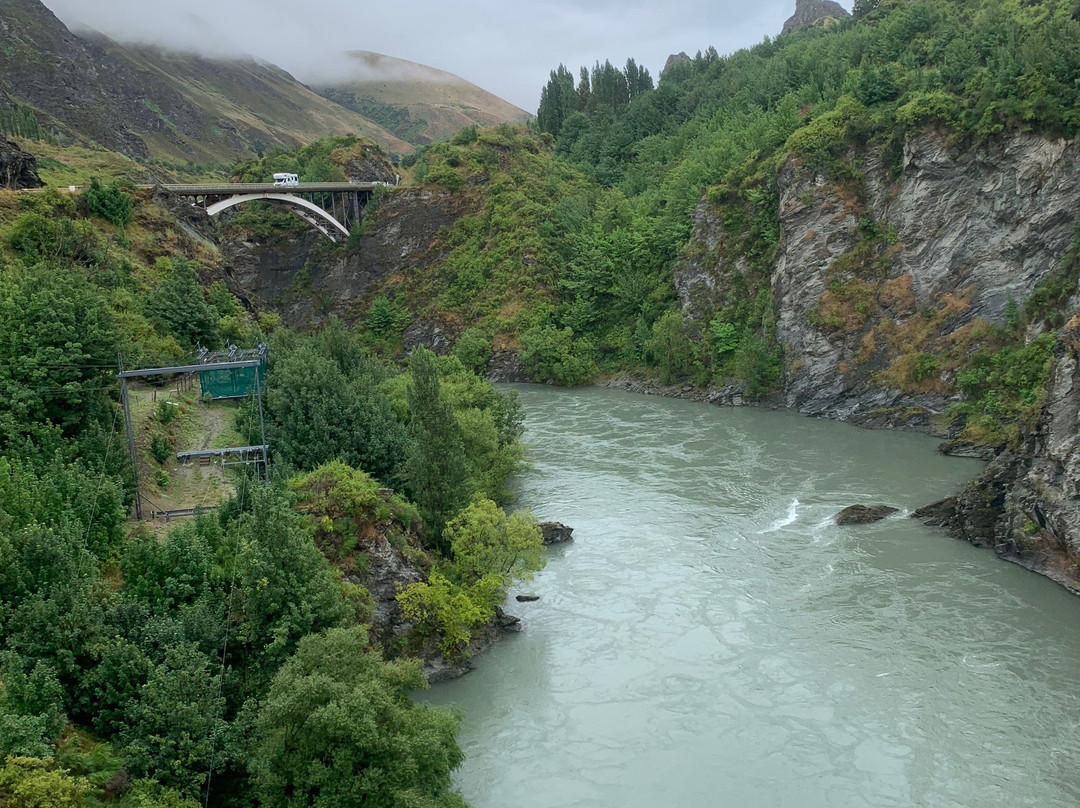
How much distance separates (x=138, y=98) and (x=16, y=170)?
11056 cm

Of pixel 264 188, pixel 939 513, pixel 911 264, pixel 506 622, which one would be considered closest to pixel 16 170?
pixel 506 622

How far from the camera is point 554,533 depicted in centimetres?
2927

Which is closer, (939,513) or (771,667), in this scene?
(771,667)

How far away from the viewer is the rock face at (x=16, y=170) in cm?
3334

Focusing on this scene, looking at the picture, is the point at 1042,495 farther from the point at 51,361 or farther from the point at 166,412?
the point at 51,361

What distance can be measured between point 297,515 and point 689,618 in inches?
442

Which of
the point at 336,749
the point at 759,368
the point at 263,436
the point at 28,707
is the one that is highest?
the point at 759,368

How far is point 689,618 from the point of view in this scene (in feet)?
76.9

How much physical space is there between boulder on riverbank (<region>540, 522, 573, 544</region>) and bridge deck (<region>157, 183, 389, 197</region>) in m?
44.7

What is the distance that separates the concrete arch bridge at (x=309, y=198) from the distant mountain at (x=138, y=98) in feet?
48.7

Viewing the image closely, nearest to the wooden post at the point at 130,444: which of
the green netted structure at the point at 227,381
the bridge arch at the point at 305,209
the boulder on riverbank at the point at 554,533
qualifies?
the green netted structure at the point at 227,381

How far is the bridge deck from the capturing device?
6531 cm

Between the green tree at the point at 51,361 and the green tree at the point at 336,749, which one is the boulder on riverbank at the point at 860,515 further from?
the green tree at the point at 51,361

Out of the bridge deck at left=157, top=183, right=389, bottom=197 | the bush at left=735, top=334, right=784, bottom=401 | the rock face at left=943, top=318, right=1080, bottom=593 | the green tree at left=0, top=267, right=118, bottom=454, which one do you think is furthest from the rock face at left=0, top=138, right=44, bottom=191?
the bush at left=735, top=334, right=784, bottom=401
